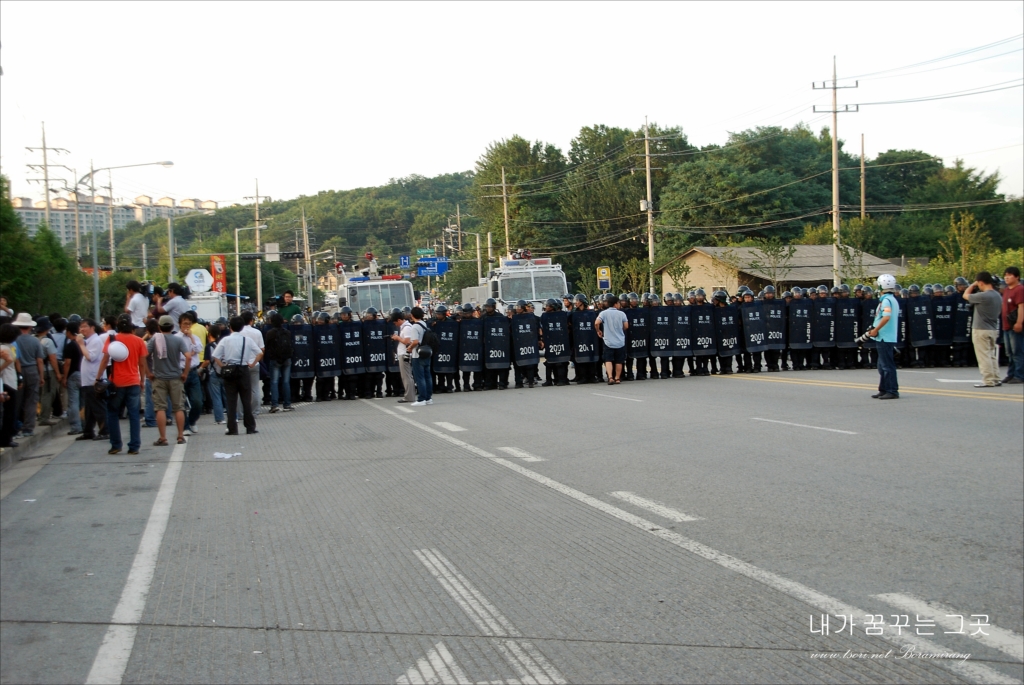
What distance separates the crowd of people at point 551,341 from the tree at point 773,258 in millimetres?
22084

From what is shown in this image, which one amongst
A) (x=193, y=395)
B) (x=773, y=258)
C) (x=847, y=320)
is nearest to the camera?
(x=193, y=395)

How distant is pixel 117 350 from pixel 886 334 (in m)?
A: 11.4

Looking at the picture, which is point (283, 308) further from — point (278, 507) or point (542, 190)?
point (542, 190)

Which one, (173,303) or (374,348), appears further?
(374,348)

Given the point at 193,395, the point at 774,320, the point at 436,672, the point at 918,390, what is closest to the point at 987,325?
the point at 918,390

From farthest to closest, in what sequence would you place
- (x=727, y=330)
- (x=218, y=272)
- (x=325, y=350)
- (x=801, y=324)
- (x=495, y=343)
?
(x=218, y=272)
(x=727, y=330)
(x=801, y=324)
(x=495, y=343)
(x=325, y=350)

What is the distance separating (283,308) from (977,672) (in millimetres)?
20466

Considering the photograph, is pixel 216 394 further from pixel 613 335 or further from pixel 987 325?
pixel 987 325

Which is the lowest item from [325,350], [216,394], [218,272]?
[216,394]

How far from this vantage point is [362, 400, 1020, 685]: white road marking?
15.0 ft

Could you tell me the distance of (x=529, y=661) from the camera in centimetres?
477

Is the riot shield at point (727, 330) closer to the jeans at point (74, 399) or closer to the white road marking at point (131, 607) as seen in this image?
the jeans at point (74, 399)

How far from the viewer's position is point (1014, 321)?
17141 mm

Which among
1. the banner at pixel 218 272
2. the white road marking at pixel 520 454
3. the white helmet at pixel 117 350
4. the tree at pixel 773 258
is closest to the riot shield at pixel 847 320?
the white road marking at pixel 520 454
